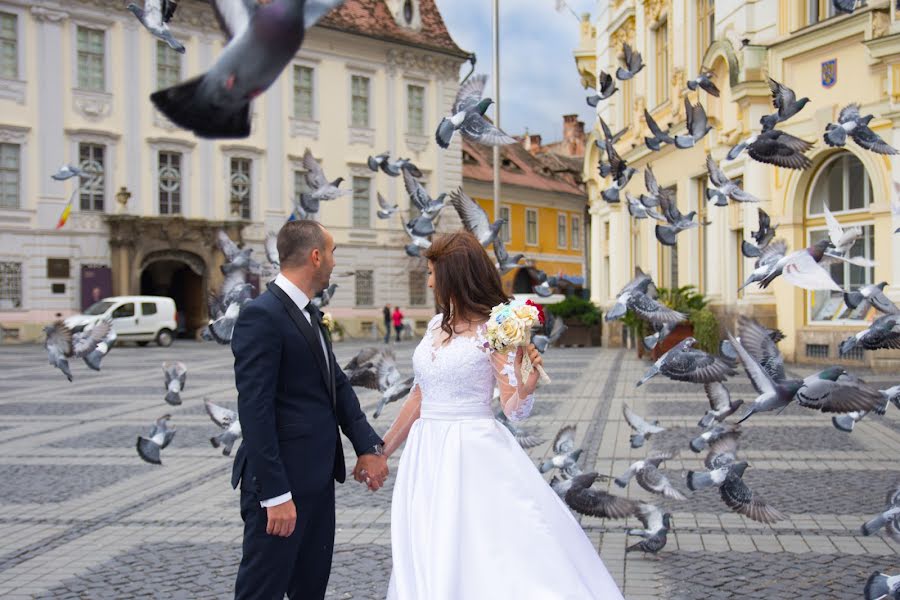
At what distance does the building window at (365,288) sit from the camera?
122ft

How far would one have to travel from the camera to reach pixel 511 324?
3525 mm

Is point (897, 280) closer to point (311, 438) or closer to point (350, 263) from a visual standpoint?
point (311, 438)

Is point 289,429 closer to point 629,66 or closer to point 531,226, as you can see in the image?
point 629,66

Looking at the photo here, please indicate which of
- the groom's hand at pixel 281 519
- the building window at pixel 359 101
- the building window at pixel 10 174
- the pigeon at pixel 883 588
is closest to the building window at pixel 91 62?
the building window at pixel 10 174

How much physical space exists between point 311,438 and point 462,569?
74 centimetres

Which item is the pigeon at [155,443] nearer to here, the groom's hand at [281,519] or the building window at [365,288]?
the groom's hand at [281,519]

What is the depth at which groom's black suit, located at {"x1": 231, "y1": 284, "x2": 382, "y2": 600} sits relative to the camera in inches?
132

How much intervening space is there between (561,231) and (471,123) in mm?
44803

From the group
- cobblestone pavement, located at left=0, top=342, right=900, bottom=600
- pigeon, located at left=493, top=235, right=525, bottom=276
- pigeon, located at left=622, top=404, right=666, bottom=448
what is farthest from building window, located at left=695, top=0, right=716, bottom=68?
pigeon, located at left=622, top=404, right=666, bottom=448

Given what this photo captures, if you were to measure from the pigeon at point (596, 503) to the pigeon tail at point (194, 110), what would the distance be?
4.36 m

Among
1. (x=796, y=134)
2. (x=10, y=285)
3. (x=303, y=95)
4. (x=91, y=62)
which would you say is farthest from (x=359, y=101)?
(x=796, y=134)

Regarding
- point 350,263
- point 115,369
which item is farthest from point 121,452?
point 350,263

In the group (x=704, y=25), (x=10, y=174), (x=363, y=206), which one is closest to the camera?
(x=704, y=25)

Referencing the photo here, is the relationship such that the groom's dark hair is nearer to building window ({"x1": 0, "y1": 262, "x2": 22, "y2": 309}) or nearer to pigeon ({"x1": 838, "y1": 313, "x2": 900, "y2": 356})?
pigeon ({"x1": 838, "y1": 313, "x2": 900, "y2": 356})
